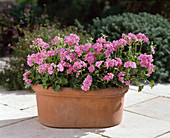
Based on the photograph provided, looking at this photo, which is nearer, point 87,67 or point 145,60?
point 145,60

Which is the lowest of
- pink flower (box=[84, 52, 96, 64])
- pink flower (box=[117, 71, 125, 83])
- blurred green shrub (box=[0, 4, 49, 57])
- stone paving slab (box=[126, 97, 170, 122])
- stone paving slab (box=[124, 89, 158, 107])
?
stone paving slab (box=[126, 97, 170, 122])

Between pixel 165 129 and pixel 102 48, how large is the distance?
1.18 metres

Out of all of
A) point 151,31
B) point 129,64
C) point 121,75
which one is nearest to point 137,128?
point 121,75

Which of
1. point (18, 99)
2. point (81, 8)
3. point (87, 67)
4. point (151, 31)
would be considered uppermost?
point (81, 8)

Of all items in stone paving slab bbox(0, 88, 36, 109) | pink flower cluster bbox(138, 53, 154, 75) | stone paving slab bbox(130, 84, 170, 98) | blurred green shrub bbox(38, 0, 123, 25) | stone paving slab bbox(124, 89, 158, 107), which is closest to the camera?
pink flower cluster bbox(138, 53, 154, 75)

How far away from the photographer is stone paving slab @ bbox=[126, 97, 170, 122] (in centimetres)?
401

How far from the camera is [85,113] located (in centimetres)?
348

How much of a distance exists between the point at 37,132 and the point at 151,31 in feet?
11.3

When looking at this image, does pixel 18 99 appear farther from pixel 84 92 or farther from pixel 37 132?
pixel 84 92

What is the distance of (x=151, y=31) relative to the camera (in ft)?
19.5

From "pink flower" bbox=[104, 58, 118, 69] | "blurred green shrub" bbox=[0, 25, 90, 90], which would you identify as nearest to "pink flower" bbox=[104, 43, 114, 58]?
"pink flower" bbox=[104, 58, 118, 69]

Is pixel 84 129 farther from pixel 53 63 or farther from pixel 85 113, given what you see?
pixel 53 63

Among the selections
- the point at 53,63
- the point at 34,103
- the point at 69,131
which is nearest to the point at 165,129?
the point at 69,131

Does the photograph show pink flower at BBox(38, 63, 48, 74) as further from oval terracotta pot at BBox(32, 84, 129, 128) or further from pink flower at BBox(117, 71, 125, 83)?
pink flower at BBox(117, 71, 125, 83)
